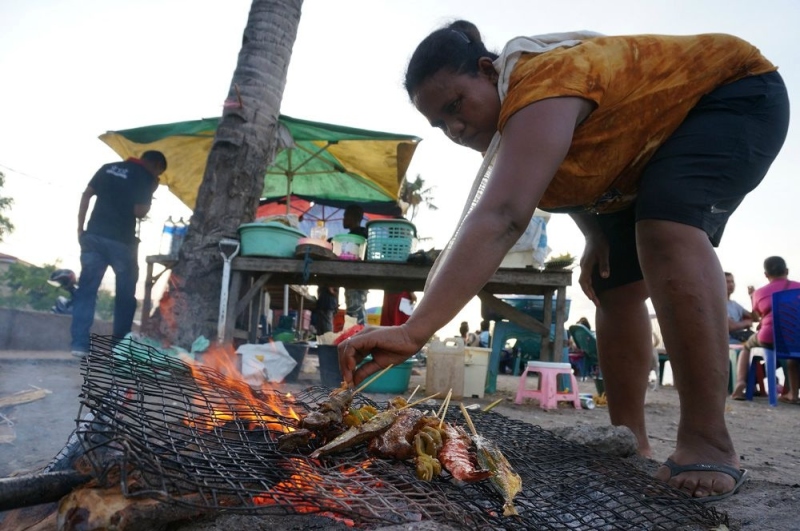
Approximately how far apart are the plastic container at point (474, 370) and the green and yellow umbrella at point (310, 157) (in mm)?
3464

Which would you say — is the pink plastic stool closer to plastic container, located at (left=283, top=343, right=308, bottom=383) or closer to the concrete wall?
plastic container, located at (left=283, top=343, right=308, bottom=383)

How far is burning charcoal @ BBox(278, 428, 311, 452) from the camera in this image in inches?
60.7

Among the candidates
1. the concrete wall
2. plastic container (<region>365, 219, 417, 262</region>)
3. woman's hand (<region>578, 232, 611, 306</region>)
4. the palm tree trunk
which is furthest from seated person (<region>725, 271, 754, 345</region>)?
the concrete wall

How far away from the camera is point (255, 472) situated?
4.28ft

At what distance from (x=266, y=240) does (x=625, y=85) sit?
4.50m

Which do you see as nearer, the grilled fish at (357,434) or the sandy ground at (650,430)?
the grilled fish at (357,434)

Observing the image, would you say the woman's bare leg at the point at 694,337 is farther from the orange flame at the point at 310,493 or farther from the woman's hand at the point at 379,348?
the orange flame at the point at 310,493

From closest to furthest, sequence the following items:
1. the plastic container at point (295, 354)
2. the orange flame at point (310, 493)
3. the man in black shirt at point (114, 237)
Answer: the orange flame at point (310, 493) < the plastic container at point (295, 354) < the man in black shirt at point (114, 237)

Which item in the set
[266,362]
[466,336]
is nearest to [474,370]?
[266,362]

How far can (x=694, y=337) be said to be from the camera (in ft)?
5.93

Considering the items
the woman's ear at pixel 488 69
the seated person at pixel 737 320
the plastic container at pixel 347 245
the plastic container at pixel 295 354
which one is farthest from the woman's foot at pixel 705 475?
the seated person at pixel 737 320

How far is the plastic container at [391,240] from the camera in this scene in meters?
5.75

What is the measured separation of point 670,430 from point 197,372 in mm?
3682

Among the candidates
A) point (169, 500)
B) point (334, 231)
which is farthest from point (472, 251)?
point (334, 231)
